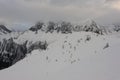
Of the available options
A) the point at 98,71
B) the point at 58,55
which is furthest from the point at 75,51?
the point at 98,71

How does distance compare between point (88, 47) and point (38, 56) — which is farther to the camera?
point (88, 47)

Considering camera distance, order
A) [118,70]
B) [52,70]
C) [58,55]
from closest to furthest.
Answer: [118,70], [52,70], [58,55]

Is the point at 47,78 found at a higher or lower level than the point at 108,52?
lower

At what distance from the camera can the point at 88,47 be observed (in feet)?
70.8

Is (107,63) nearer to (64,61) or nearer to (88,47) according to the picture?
(64,61)

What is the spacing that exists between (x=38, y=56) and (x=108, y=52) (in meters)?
6.32

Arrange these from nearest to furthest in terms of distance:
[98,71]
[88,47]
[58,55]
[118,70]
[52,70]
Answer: [118,70], [98,71], [52,70], [58,55], [88,47]

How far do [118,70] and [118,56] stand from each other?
2161 millimetres

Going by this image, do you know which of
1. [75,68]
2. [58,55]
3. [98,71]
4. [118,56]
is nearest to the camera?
[98,71]

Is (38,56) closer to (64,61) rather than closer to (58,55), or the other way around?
(58,55)

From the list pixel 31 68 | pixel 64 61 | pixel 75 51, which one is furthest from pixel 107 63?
pixel 75 51

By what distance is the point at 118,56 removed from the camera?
1383 cm

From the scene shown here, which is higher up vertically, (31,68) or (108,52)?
(108,52)

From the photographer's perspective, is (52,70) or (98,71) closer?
(98,71)
